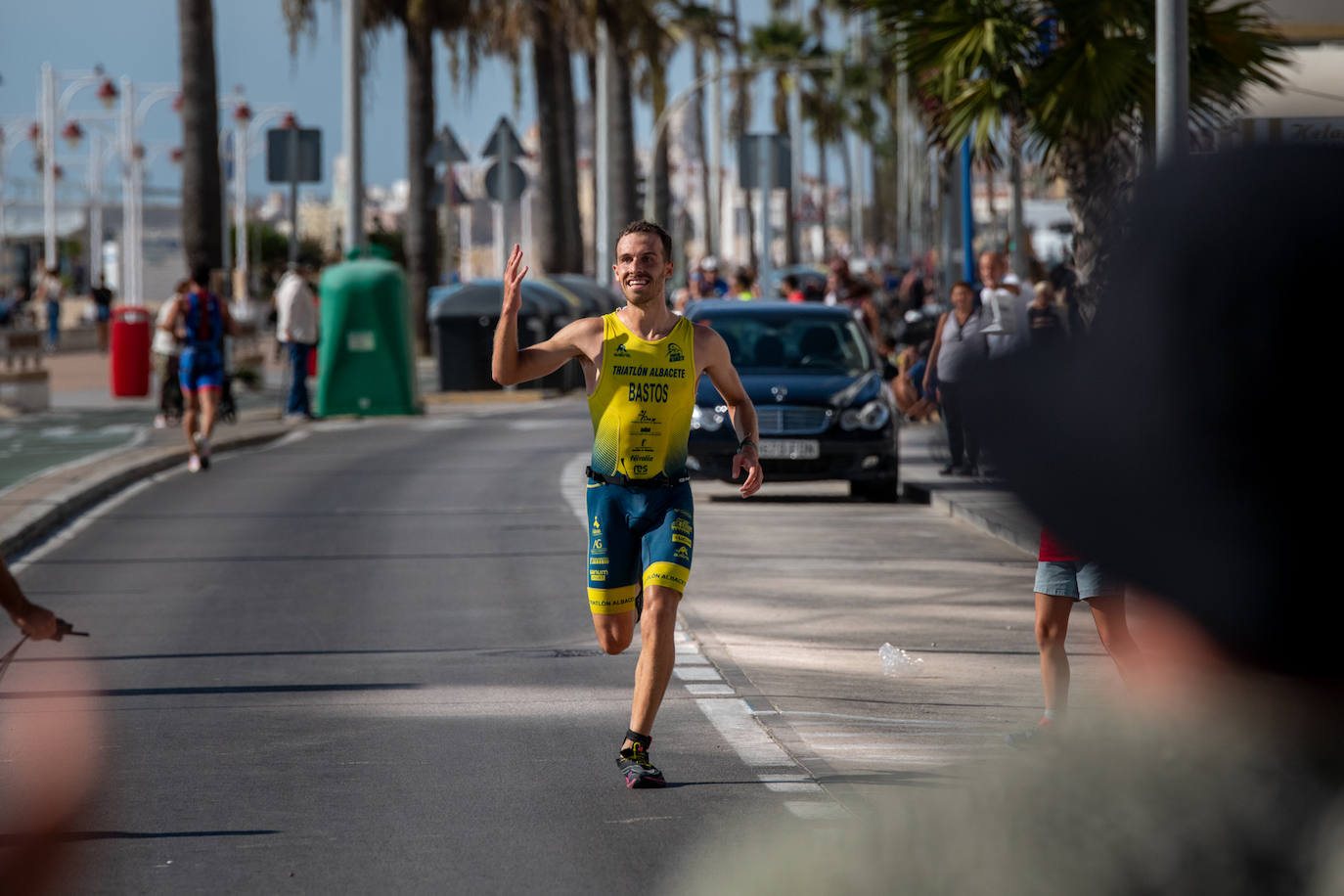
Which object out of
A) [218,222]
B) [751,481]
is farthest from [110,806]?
[218,222]

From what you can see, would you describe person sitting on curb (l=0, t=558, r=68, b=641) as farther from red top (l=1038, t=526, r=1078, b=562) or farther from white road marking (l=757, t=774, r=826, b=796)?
red top (l=1038, t=526, r=1078, b=562)

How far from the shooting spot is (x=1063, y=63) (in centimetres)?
1515

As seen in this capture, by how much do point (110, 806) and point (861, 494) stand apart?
1163 centimetres

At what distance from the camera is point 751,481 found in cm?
696

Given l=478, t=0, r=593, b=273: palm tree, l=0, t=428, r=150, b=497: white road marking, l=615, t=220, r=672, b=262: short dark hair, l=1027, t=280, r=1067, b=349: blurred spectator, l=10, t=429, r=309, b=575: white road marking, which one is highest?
l=478, t=0, r=593, b=273: palm tree

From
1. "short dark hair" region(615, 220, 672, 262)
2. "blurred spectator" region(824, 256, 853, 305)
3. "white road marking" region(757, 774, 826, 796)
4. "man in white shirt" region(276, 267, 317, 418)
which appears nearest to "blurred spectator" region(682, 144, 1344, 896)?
"white road marking" region(757, 774, 826, 796)

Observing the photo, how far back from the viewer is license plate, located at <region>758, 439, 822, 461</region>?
16672 millimetres

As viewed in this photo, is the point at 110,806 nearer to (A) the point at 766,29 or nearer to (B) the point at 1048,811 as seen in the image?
(B) the point at 1048,811

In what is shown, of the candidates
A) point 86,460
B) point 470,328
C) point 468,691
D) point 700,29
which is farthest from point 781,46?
point 468,691

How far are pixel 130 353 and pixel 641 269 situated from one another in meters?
23.5

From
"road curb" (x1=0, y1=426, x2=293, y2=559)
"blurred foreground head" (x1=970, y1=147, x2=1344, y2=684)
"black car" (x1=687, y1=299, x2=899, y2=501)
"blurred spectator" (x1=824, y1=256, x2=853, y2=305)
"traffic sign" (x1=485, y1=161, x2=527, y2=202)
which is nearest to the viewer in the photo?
"blurred foreground head" (x1=970, y1=147, x2=1344, y2=684)

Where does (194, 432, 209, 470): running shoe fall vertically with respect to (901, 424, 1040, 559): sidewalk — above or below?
below

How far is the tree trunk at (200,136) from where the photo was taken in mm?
28094

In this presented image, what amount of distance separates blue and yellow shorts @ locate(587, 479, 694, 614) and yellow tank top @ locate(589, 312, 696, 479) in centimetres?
8
